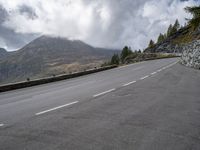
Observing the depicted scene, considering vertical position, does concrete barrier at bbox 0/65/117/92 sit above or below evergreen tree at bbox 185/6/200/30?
below

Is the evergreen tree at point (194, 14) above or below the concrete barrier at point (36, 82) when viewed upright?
above

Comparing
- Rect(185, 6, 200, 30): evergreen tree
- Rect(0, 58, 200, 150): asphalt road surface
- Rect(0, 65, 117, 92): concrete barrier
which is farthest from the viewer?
Rect(185, 6, 200, 30): evergreen tree

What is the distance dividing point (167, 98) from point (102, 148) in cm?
551

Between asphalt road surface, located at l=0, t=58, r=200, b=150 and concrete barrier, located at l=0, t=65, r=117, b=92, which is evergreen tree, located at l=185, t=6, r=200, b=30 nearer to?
concrete barrier, located at l=0, t=65, r=117, b=92

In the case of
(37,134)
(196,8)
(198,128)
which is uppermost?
(196,8)

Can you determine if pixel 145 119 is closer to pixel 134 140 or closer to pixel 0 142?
pixel 134 140

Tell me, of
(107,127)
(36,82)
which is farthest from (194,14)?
(107,127)

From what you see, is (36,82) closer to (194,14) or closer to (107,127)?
(107,127)

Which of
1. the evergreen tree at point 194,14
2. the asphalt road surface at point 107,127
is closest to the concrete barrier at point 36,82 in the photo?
the asphalt road surface at point 107,127

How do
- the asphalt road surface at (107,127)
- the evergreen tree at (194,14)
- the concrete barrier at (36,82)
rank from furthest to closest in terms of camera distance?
the evergreen tree at (194,14), the concrete barrier at (36,82), the asphalt road surface at (107,127)

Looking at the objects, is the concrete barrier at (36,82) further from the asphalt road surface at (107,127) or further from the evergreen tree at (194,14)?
the evergreen tree at (194,14)

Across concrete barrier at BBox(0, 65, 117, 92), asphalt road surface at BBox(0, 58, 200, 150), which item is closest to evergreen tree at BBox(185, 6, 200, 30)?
concrete barrier at BBox(0, 65, 117, 92)

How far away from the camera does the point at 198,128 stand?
5312mm

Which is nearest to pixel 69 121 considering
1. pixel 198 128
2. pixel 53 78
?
pixel 198 128
